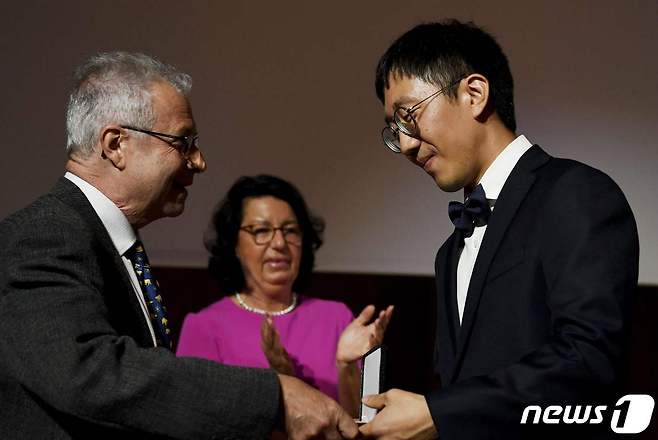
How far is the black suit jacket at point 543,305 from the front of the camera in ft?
4.74

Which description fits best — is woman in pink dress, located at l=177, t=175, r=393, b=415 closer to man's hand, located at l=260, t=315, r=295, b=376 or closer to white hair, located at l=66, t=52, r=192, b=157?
man's hand, located at l=260, t=315, r=295, b=376

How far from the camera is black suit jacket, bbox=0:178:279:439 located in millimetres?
1335

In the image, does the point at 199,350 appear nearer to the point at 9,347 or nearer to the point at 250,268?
the point at 250,268

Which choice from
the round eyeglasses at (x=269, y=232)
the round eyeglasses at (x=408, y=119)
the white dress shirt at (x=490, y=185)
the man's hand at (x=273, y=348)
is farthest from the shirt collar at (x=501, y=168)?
the round eyeglasses at (x=269, y=232)

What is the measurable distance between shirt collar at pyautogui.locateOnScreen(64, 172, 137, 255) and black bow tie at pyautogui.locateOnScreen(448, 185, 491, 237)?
67 centimetres

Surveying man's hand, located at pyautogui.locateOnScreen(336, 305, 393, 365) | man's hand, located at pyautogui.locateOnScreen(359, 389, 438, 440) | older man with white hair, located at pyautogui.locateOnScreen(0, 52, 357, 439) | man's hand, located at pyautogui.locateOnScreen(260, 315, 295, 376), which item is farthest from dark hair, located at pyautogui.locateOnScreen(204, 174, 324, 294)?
man's hand, located at pyautogui.locateOnScreen(359, 389, 438, 440)

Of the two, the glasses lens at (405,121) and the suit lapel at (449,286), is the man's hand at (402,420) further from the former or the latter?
the glasses lens at (405,121)

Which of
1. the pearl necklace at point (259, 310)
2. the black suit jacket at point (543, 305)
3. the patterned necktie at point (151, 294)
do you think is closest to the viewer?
the black suit jacket at point (543, 305)

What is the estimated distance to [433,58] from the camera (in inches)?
70.8

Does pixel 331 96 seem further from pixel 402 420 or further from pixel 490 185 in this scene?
pixel 402 420

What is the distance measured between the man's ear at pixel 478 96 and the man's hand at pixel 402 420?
23.3 inches

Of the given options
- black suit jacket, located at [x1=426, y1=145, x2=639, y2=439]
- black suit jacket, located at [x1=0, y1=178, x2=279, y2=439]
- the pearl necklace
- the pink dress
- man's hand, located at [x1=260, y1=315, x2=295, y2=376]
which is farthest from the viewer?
the pearl necklace

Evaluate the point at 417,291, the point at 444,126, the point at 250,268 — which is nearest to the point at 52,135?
the point at 250,268

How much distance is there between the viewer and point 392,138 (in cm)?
199
